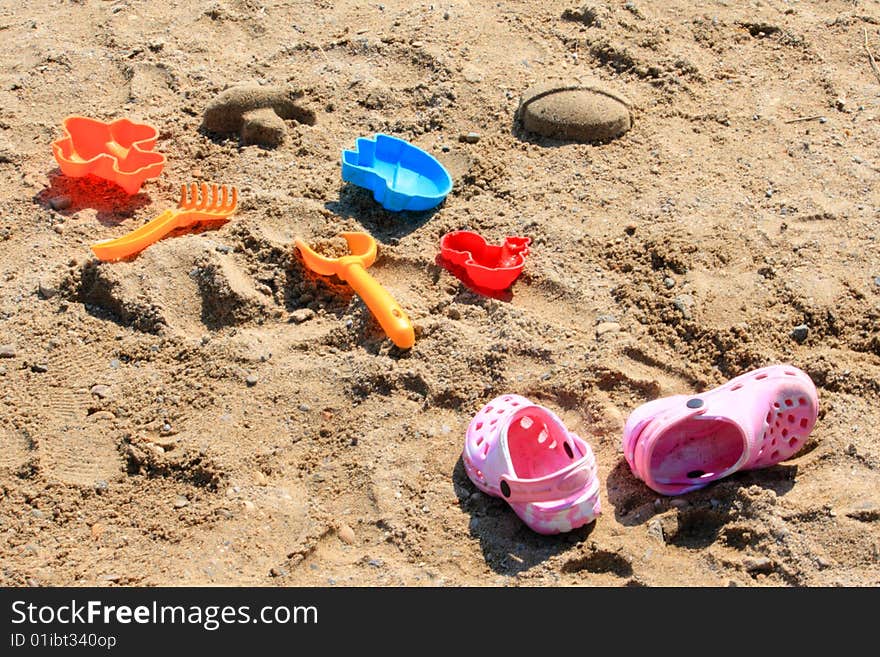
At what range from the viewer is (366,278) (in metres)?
3.13

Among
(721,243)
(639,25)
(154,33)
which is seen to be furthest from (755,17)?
(154,33)

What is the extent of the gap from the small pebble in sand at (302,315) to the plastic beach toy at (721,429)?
961 mm

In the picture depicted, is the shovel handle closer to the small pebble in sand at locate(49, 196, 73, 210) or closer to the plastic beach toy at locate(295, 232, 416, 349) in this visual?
the plastic beach toy at locate(295, 232, 416, 349)

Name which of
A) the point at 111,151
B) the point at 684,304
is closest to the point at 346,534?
the point at 684,304

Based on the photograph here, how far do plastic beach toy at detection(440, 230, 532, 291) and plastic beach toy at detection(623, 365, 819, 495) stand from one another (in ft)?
2.03

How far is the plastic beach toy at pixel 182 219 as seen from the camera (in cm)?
326

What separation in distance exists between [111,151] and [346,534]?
1.72 m

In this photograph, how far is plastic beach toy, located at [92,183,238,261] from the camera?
3262mm

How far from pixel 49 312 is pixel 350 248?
87 centimetres

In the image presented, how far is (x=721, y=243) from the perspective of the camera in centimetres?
327

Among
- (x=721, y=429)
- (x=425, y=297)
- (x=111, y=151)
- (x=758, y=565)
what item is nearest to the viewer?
(x=758, y=565)

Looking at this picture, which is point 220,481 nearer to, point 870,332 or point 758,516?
point 758,516

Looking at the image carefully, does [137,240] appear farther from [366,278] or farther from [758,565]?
[758,565]

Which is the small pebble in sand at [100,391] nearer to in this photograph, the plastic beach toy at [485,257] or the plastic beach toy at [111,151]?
the plastic beach toy at [111,151]
